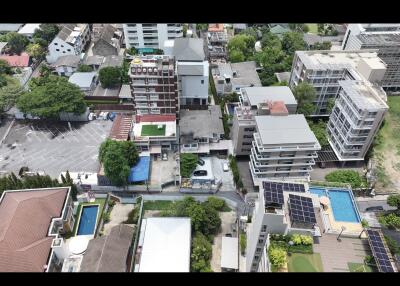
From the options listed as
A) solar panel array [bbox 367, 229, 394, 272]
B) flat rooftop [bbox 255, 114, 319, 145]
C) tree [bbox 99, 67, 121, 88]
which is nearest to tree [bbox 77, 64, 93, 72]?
tree [bbox 99, 67, 121, 88]

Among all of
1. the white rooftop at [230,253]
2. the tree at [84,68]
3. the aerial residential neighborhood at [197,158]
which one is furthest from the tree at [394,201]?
the tree at [84,68]

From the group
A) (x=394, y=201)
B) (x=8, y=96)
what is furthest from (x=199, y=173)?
(x=8, y=96)

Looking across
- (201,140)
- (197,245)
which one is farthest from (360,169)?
(197,245)

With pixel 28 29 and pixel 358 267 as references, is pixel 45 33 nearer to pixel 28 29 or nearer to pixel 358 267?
pixel 28 29

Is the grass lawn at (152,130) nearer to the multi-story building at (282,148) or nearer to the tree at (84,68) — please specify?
the multi-story building at (282,148)

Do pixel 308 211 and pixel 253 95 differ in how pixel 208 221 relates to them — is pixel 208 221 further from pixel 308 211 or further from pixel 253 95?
pixel 253 95

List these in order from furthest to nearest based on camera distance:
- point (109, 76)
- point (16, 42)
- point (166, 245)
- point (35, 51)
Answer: point (16, 42)
point (35, 51)
point (109, 76)
point (166, 245)

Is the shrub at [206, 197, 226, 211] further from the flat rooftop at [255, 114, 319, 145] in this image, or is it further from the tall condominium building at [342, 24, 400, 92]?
the tall condominium building at [342, 24, 400, 92]
